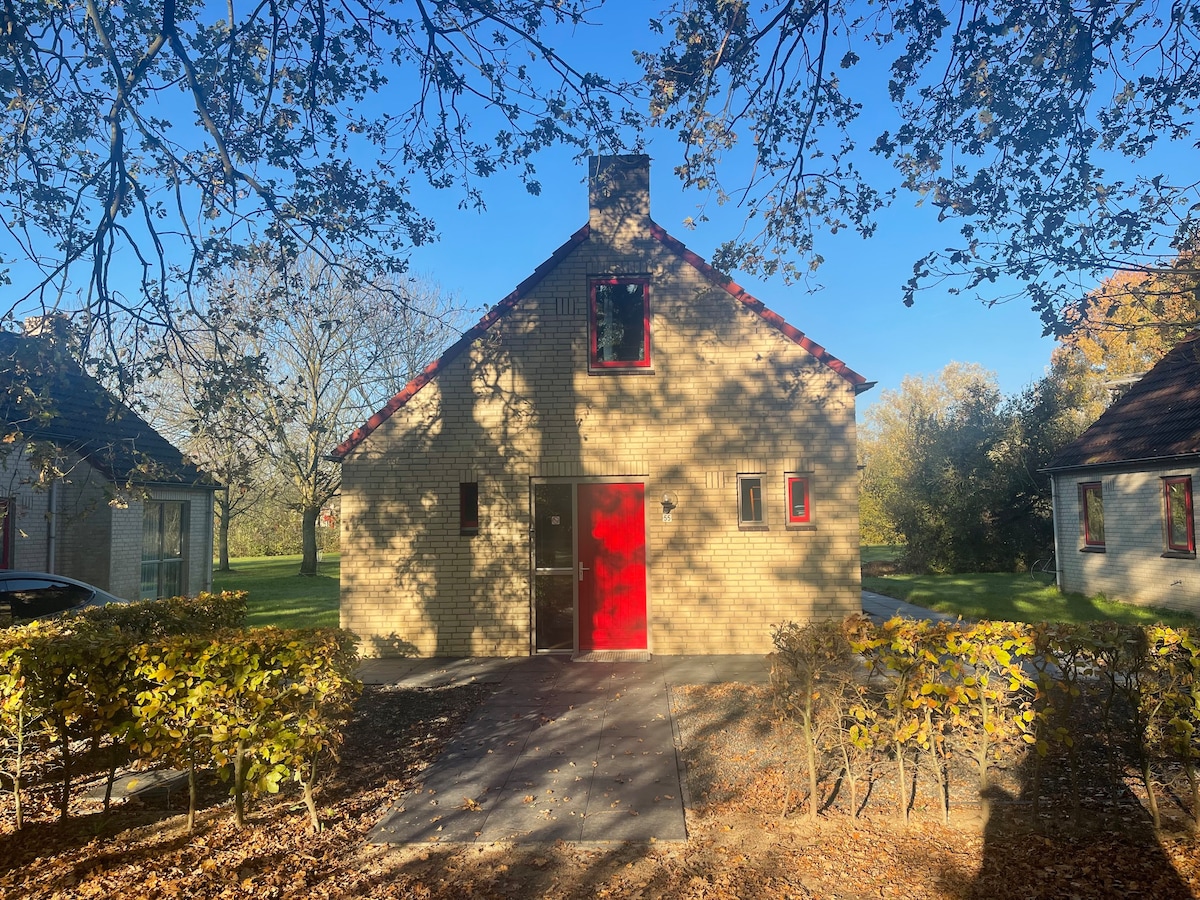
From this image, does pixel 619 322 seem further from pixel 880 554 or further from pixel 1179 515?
pixel 880 554

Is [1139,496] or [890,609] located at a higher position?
[1139,496]

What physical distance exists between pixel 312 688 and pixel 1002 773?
5.35 m

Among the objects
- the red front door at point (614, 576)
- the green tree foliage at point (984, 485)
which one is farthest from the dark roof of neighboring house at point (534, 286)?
the green tree foliage at point (984, 485)

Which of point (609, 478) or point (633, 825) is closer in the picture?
point (633, 825)

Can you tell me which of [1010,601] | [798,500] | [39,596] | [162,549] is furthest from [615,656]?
[162,549]

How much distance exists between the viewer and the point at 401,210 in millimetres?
7375

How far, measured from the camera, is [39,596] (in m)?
9.53

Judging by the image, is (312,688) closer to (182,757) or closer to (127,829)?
(182,757)

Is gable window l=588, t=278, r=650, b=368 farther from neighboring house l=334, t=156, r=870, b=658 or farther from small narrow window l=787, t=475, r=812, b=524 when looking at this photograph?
small narrow window l=787, t=475, r=812, b=524

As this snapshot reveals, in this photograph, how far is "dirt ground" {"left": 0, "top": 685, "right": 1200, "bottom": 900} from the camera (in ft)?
12.8

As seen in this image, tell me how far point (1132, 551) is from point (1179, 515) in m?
1.33

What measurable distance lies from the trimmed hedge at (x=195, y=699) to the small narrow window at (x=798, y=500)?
23.2 ft

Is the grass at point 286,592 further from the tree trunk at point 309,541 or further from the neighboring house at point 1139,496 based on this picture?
the neighboring house at point 1139,496

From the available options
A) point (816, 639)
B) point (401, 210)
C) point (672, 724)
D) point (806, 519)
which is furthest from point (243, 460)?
point (806, 519)
